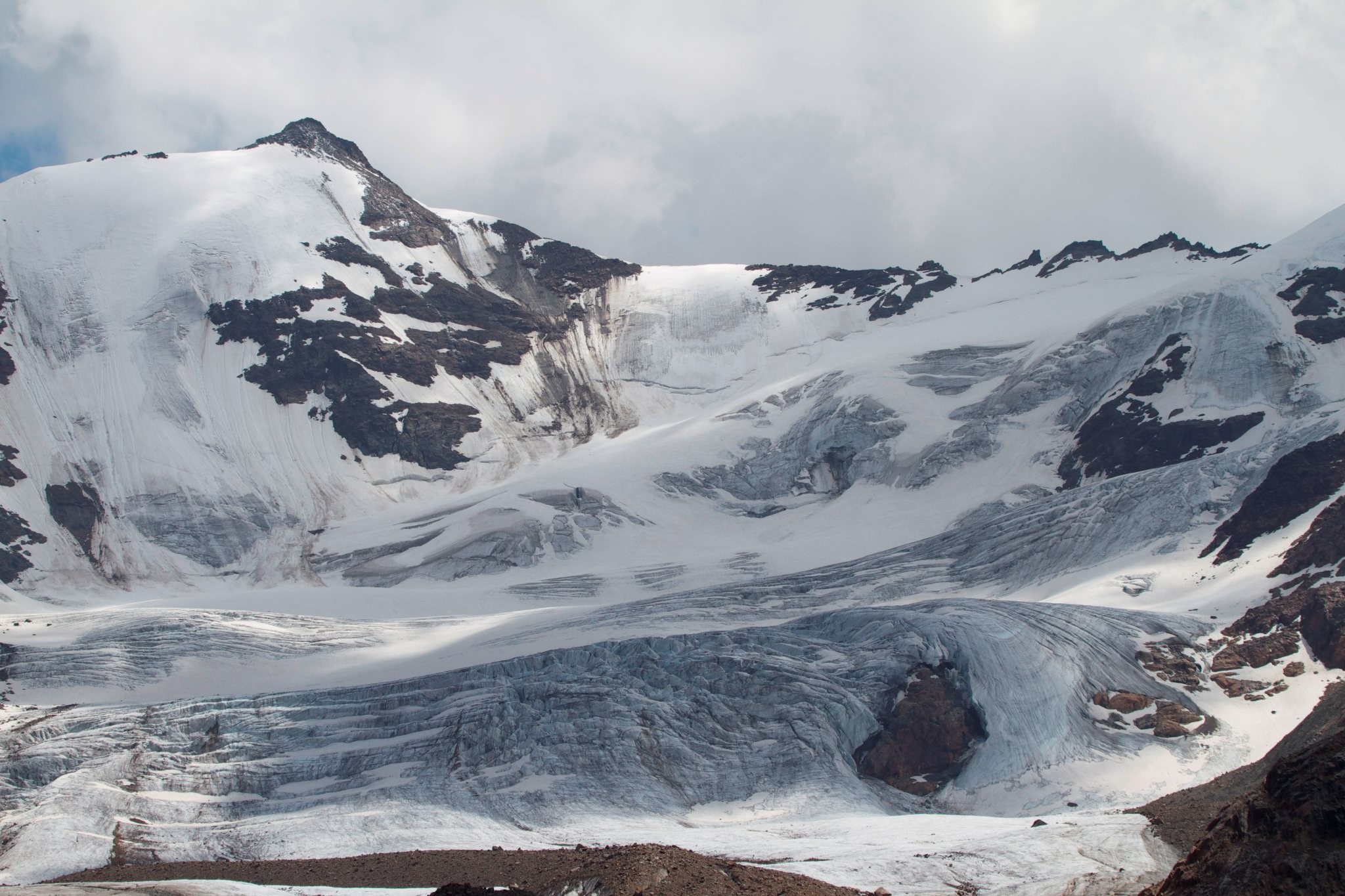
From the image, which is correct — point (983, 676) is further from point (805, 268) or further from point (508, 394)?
point (805, 268)

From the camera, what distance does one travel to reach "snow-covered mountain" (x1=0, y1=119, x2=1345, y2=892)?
112 feet

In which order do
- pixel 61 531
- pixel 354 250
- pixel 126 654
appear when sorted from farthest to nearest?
1. pixel 354 250
2. pixel 61 531
3. pixel 126 654

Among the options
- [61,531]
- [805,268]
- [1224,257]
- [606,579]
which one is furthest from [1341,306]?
[61,531]

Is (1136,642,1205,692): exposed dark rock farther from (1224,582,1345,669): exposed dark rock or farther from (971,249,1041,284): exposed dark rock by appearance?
(971,249,1041,284): exposed dark rock

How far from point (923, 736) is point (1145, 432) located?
3080cm

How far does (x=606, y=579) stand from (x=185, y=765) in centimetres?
2407

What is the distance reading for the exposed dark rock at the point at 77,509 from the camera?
6384cm

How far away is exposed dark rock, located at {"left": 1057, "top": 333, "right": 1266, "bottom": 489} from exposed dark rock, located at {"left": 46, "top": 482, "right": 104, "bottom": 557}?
54101mm

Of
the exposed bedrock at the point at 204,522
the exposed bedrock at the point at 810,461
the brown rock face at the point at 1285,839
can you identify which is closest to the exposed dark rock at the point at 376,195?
the exposed bedrock at the point at 204,522

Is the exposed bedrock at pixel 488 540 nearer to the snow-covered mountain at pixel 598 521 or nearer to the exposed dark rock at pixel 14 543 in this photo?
the snow-covered mountain at pixel 598 521

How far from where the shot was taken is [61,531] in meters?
63.7

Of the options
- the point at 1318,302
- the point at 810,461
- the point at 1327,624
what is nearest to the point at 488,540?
the point at 810,461

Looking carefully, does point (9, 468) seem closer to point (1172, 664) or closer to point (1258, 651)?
point (1172, 664)

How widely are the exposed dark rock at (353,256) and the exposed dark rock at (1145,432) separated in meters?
57.8
